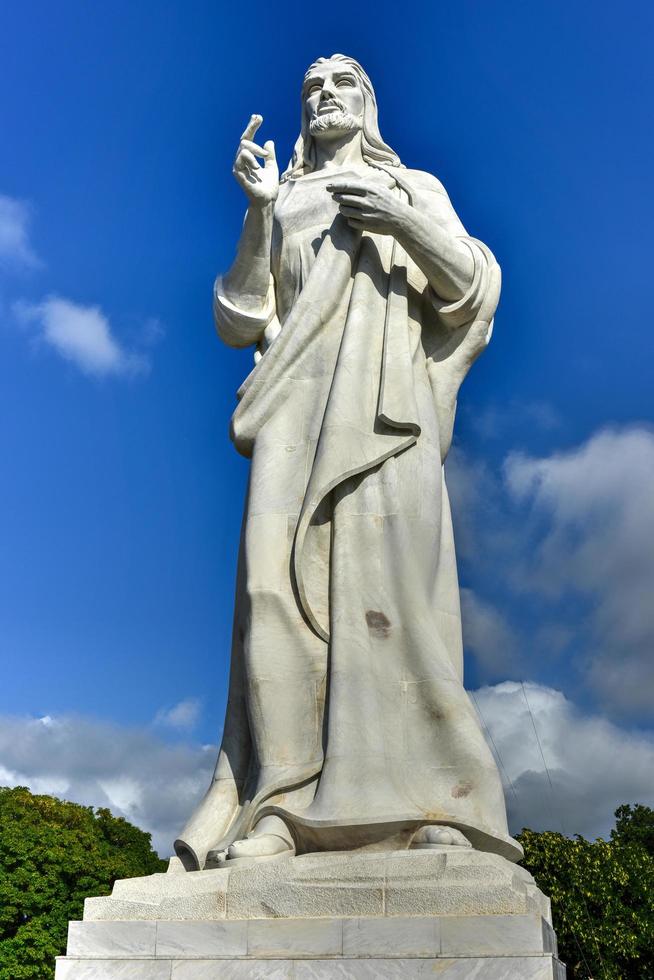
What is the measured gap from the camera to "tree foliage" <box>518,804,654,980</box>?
31.1 meters

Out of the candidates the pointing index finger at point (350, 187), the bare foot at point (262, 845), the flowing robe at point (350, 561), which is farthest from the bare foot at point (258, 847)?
the pointing index finger at point (350, 187)

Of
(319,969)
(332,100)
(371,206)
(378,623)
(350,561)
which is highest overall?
(332,100)

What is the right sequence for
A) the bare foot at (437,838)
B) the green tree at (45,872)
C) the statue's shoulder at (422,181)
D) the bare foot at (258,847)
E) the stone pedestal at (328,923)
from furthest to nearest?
the green tree at (45,872)
the statue's shoulder at (422,181)
the bare foot at (258,847)
the bare foot at (437,838)
the stone pedestal at (328,923)

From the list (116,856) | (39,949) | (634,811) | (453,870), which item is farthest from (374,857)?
(634,811)

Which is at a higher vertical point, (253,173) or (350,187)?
(253,173)

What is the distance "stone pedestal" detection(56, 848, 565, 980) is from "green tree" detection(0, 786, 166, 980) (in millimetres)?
29759

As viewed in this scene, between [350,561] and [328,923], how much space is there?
2.54 meters

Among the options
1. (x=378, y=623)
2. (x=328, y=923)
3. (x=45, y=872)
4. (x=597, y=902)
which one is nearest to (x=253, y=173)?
(x=378, y=623)

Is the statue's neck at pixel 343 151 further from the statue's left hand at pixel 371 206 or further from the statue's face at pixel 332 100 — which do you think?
the statue's left hand at pixel 371 206

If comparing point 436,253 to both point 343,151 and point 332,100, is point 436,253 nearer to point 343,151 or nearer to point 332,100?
point 343,151

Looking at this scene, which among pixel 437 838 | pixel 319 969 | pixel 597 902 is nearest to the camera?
pixel 319 969

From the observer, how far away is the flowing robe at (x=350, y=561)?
724cm

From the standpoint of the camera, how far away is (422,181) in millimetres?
9828

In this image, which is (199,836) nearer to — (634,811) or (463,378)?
(463,378)
